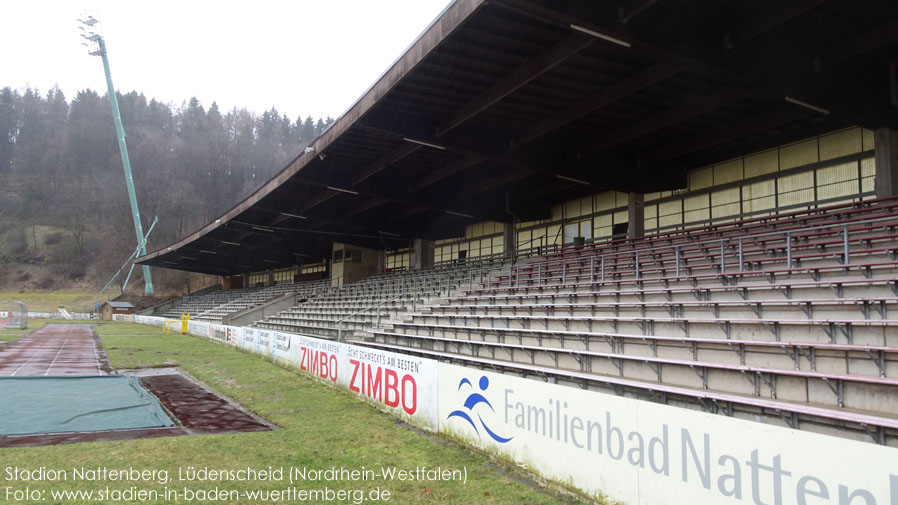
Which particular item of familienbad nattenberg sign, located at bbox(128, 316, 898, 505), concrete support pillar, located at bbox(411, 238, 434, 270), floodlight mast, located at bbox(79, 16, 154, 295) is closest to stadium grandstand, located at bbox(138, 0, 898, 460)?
familienbad nattenberg sign, located at bbox(128, 316, 898, 505)

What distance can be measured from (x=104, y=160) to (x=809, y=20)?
11584 centimetres

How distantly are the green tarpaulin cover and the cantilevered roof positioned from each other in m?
8.95

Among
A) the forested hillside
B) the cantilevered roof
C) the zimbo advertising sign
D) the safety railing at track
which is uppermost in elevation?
the forested hillside

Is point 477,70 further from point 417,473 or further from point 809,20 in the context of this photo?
point 417,473

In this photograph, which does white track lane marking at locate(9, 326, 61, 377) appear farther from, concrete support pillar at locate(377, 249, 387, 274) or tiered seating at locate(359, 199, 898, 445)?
concrete support pillar at locate(377, 249, 387, 274)

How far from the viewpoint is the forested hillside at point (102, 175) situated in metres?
86.5

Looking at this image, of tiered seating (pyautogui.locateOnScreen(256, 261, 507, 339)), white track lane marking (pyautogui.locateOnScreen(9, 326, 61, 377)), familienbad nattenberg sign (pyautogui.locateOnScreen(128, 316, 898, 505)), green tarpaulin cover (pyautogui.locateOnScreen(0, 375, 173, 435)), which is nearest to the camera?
familienbad nattenberg sign (pyautogui.locateOnScreen(128, 316, 898, 505))

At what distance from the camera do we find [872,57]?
1120cm

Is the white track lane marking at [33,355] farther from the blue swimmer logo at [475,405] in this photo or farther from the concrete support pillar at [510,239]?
the concrete support pillar at [510,239]

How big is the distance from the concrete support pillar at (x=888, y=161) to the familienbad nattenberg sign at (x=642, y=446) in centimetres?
1169

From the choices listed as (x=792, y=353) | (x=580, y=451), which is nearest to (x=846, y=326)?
(x=792, y=353)

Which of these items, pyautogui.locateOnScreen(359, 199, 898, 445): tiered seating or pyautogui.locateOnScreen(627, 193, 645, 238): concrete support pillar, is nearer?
pyautogui.locateOnScreen(359, 199, 898, 445): tiered seating

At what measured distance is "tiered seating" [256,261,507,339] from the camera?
21.2 m

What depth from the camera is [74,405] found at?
10266mm
